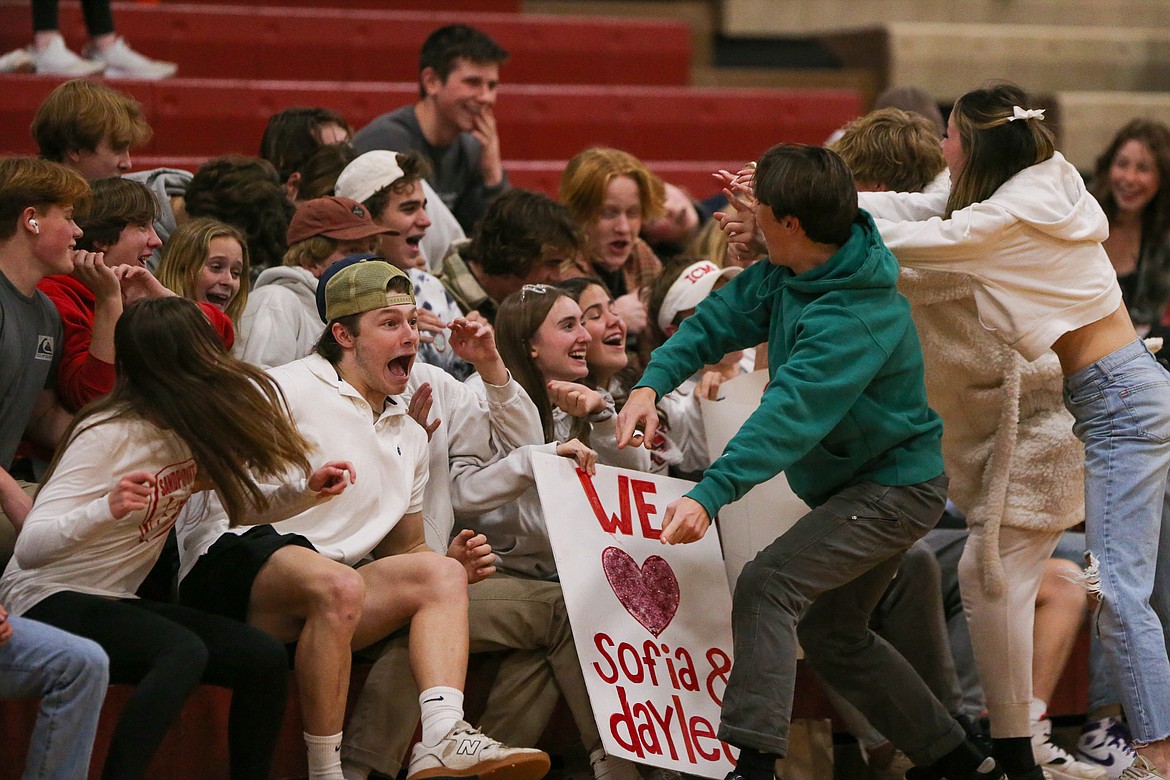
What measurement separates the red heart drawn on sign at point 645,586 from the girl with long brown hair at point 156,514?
68 centimetres

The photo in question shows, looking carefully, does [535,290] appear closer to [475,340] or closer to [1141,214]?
[475,340]

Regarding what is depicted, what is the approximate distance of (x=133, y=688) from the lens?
122 inches

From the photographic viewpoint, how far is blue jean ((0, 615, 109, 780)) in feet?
8.80

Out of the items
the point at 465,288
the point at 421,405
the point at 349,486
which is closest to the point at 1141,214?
the point at 465,288

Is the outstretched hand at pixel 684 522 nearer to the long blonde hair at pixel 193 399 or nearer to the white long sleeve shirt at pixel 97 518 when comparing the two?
the long blonde hair at pixel 193 399

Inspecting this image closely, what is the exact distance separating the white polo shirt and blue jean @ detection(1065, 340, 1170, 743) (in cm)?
155

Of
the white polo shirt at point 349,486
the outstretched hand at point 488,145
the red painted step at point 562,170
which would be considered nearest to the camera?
the white polo shirt at point 349,486

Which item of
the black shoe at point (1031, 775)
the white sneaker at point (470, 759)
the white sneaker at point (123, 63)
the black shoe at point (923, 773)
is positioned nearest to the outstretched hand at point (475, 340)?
the white sneaker at point (470, 759)

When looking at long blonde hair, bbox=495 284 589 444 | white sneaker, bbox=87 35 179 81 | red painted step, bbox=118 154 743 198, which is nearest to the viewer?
long blonde hair, bbox=495 284 589 444

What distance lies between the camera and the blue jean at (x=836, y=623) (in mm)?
2938

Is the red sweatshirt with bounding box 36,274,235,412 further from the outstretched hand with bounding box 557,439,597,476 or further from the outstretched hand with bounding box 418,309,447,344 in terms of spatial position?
the outstretched hand with bounding box 557,439,597,476

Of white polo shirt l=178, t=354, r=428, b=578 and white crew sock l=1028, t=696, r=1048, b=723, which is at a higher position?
white polo shirt l=178, t=354, r=428, b=578

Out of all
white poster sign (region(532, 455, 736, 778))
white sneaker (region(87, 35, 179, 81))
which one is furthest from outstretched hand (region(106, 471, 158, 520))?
white sneaker (region(87, 35, 179, 81))

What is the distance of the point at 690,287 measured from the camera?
4180mm
